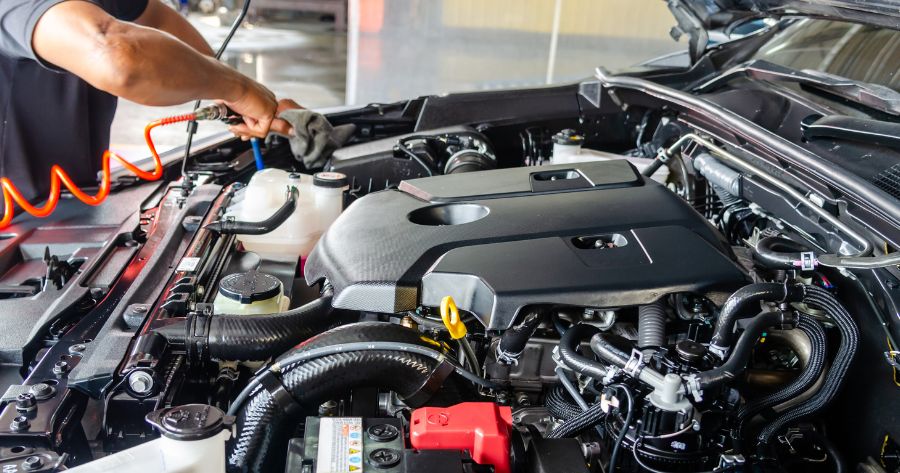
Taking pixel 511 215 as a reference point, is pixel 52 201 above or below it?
below

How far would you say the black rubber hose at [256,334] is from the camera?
1.21 metres

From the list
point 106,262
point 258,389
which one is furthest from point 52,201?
point 258,389

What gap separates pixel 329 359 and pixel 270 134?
1.18 m

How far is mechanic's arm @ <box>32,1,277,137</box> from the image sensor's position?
5.19 feet

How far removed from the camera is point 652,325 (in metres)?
1.12

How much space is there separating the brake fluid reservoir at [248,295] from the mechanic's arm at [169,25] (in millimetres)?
1352

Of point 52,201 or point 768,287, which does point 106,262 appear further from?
point 768,287

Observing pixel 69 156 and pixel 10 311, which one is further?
pixel 69 156

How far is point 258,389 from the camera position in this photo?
113 centimetres

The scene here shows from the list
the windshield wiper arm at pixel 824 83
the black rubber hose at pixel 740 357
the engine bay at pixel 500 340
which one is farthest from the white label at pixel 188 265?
the windshield wiper arm at pixel 824 83

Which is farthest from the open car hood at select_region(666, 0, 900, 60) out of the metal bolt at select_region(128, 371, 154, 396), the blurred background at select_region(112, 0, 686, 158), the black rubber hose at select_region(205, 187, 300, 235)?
the blurred background at select_region(112, 0, 686, 158)

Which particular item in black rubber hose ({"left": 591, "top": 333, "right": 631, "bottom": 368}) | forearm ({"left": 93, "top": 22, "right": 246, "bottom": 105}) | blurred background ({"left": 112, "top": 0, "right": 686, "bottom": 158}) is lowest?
blurred background ({"left": 112, "top": 0, "right": 686, "bottom": 158})

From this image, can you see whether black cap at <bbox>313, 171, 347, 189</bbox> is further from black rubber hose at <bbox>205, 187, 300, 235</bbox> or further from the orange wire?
the orange wire

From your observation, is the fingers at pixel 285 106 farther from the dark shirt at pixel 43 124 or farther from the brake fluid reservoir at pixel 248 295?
the brake fluid reservoir at pixel 248 295
